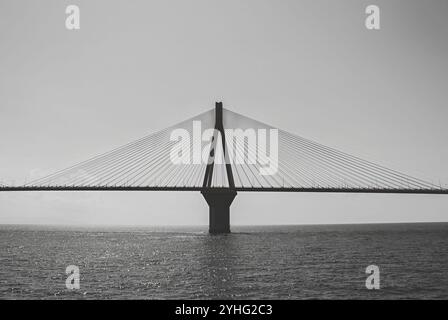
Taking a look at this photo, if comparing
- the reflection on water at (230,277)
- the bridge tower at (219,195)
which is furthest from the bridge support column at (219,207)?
the reflection on water at (230,277)

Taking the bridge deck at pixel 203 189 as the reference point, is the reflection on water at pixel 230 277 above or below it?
below

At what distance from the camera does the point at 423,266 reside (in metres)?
44.4

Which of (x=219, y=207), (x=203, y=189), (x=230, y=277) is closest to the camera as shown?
(x=230, y=277)

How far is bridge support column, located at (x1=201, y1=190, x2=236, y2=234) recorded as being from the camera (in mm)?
89562

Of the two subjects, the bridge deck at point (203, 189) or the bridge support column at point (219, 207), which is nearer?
the bridge deck at point (203, 189)

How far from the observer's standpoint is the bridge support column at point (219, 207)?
8956cm

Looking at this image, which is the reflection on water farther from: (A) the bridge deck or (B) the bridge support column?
(B) the bridge support column

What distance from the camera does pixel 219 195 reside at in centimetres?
8988

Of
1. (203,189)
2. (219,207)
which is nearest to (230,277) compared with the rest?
(203,189)

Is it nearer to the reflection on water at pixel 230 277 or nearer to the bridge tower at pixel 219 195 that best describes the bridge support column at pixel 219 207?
the bridge tower at pixel 219 195

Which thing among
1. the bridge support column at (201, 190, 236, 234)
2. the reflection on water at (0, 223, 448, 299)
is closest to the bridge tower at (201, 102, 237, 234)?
the bridge support column at (201, 190, 236, 234)

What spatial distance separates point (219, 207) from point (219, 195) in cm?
352

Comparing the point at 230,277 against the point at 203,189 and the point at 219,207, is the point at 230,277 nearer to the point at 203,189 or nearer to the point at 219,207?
the point at 203,189
